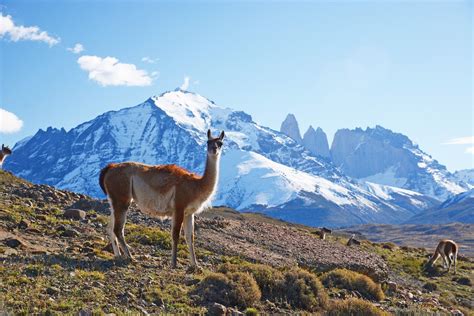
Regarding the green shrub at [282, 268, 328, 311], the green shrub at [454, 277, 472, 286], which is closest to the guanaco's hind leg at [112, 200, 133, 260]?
the green shrub at [282, 268, 328, 311]

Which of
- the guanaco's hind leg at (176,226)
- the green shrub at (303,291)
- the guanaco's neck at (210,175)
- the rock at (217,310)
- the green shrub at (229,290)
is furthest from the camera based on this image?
the guanaco's neck at (210,175)

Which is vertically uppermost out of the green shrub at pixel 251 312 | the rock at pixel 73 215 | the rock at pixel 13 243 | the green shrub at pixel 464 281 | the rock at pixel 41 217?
the rock at pixel 73 215

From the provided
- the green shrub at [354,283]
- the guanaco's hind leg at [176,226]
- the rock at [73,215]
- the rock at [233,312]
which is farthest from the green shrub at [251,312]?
the rock at [73,215]

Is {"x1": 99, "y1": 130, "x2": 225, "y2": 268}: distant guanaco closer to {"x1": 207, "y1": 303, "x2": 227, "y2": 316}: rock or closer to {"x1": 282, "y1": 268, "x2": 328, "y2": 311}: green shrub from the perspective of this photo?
{"x1": 282, "y1": 268, "x2": 328, "y2": 311}: green shrub

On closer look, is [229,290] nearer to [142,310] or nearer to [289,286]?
[289,286]

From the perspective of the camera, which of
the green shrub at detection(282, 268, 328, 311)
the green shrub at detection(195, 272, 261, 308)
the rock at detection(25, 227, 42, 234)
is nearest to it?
the green shrub at detection(195, 272, 261, 308)

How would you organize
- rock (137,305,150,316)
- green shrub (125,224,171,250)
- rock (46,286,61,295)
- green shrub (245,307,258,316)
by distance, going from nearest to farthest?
rock (137,305,150,316)
rock (46,286,61,295)
green shrub (245,307,258,316)
green shrub (125,224,171,250)

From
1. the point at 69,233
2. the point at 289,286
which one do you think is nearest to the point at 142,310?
the point at 289,286

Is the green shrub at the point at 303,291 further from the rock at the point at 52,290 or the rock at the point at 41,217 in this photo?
the rock at the point at 41,217

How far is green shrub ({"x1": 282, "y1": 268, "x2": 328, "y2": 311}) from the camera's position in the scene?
1190cm

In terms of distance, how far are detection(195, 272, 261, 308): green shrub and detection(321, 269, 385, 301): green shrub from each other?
3.59m

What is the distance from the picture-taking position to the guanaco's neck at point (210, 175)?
13.2m

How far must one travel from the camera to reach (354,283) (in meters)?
14.5

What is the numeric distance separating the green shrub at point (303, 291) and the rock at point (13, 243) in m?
6.49
